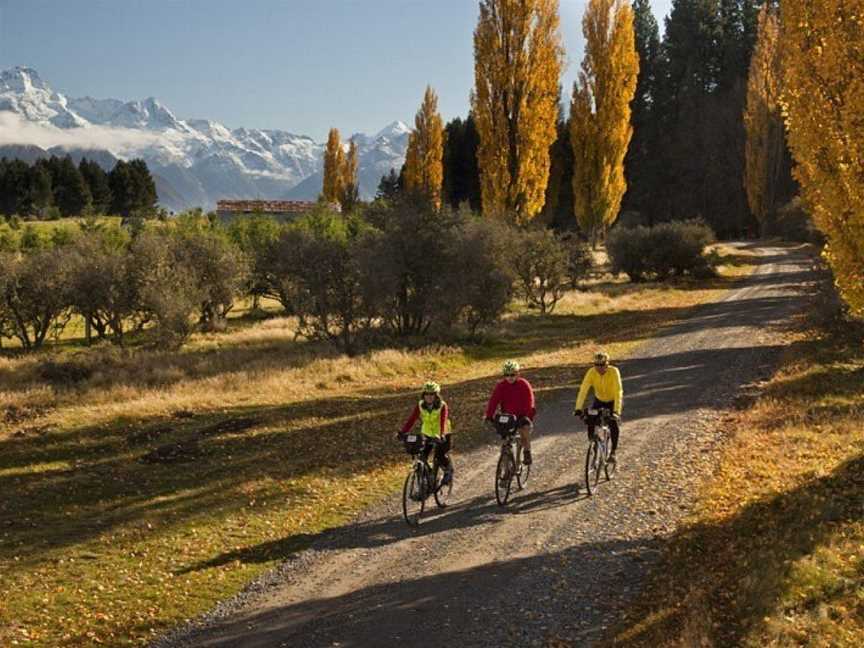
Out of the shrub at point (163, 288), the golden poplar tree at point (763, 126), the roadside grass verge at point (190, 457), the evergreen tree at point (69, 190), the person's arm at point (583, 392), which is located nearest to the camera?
the roadside grass verge at point (190, 457)

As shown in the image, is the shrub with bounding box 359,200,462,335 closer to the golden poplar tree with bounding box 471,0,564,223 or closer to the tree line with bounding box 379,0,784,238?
the golden poplar tree with bounding box 471,0,564,223

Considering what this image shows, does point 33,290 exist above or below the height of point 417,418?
above

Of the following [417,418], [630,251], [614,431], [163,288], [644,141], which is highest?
[644,141]

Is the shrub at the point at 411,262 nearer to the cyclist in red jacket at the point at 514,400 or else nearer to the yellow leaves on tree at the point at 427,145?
the cyclist in red jacket at the point at 514,400

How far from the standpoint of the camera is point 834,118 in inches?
504

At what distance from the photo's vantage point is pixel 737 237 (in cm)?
7869

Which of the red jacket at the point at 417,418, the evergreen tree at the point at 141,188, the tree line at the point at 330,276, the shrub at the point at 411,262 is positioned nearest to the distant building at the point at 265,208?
the evergreen tree at the point at 141,188

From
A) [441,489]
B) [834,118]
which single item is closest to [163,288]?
[441,489]

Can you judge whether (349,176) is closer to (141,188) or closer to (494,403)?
(141,188)

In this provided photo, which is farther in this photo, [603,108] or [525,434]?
[603,108]

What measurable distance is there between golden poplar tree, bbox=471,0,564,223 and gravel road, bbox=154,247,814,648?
23.6 metres

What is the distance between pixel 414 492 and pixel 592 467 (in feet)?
10.6

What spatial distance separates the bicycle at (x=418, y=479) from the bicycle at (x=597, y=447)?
261 cm

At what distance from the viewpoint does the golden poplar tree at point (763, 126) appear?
208ft
